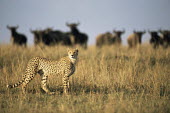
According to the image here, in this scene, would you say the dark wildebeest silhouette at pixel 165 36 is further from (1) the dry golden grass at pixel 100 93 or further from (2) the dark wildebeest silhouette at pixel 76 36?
(1) the dry golden grass at pixel 100 93

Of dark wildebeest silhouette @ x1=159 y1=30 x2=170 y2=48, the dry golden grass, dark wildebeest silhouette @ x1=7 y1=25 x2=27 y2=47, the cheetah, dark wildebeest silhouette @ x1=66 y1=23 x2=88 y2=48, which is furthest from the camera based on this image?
dark wildebeest silhouette @ x1=66 y1=23 x2=88 y2=48

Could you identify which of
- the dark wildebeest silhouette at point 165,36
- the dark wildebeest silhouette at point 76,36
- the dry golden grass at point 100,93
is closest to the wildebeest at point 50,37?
the dark wildebeest silhouette at point 76,36

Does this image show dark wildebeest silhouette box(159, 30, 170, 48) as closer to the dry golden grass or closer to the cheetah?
the dry golden grass

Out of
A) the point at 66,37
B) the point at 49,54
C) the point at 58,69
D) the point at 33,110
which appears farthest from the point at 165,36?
the point at 33,110

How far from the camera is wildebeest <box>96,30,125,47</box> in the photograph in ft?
82.1

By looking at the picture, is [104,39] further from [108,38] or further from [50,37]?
[50,37]

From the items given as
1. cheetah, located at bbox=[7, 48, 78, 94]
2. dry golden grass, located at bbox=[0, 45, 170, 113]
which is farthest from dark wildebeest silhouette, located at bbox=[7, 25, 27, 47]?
cheetah, located at bbox=[7, 48, 78, 94]

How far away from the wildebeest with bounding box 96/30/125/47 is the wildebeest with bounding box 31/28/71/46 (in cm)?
348

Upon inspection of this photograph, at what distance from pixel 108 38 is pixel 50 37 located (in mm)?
6556

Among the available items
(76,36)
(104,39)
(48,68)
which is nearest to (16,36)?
(76,36)

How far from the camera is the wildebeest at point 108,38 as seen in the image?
82.1 ft

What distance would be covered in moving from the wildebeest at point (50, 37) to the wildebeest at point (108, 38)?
Result: 3.48m

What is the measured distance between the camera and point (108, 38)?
85.6ft

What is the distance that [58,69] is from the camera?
7688mm
